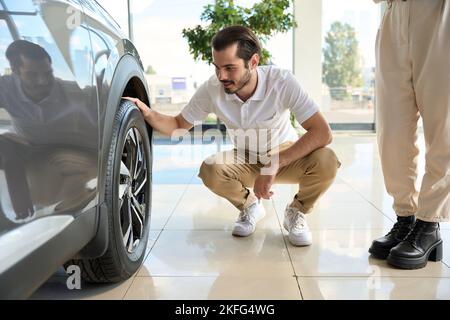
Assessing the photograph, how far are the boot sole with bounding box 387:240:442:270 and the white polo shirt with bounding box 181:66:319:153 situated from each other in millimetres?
661

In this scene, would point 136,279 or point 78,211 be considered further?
point 136,279

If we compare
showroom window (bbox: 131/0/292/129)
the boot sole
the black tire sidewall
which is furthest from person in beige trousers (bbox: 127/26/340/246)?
showroom window (bbox: 131/0/292/129)

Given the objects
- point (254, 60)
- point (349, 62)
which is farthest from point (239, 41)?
point (349, 62)

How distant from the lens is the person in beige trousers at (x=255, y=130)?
6.03 ft

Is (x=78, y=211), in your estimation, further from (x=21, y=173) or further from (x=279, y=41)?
(x=279, y=41)

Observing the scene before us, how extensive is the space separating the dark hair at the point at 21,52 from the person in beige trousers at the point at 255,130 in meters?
0.87

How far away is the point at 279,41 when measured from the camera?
268 inches

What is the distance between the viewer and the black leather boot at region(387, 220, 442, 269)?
158 centimetres

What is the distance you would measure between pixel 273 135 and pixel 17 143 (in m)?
1.40

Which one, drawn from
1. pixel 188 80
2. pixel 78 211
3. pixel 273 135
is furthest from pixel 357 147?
pixel 78 211

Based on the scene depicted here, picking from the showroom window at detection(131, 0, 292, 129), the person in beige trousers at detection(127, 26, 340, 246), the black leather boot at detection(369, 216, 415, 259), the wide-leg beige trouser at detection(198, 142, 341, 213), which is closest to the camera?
the black leather boot at detection(369, 216, 415, 259)

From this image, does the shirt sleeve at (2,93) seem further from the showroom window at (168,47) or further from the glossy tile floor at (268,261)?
the showroom window at (168,47)

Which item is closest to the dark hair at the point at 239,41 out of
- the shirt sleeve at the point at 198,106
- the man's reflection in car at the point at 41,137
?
the shirt sleeve at the point at 198,106

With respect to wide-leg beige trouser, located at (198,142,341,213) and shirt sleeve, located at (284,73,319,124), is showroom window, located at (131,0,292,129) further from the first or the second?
shirt sleeve, located at (284,73,319,124)
